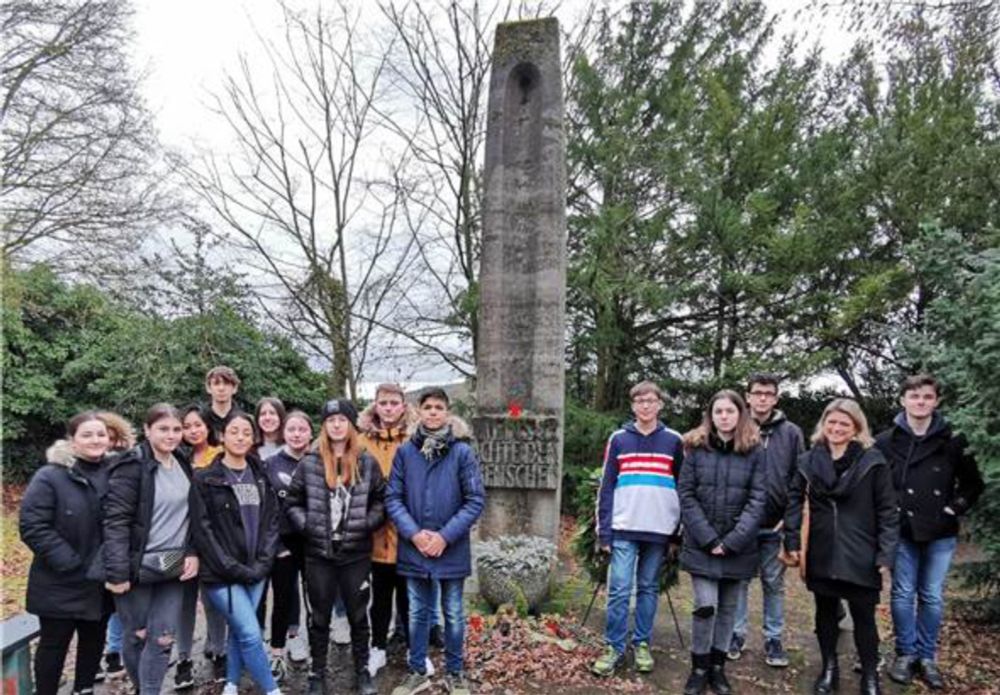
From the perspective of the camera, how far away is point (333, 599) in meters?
4.16

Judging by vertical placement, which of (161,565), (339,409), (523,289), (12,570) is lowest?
(12,570)

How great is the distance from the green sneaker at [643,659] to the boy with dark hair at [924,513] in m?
1.58

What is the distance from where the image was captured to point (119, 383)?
11227 millimetres

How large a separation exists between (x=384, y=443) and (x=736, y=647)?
285cm

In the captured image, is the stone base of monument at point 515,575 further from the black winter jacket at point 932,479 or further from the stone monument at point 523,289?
the black winter jacket at point 932,479

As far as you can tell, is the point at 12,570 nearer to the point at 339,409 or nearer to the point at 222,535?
the point at 222,535

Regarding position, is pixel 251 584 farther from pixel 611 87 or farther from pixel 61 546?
pixel 611 87

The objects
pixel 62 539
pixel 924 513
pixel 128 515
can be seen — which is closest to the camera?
pixel 62 539

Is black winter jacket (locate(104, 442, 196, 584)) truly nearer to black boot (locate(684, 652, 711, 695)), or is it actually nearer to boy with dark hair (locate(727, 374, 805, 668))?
black boot (locate(684, 652, 711, 695))

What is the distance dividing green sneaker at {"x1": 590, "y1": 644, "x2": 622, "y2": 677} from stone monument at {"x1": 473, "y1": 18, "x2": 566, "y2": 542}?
197 cm

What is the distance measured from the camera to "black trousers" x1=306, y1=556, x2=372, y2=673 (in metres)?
4.10

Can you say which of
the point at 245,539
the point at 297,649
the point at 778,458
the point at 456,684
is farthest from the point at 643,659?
the point at 245,539

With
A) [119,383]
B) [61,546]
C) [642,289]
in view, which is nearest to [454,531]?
[61,546]

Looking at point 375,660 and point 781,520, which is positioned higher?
point 781,520
